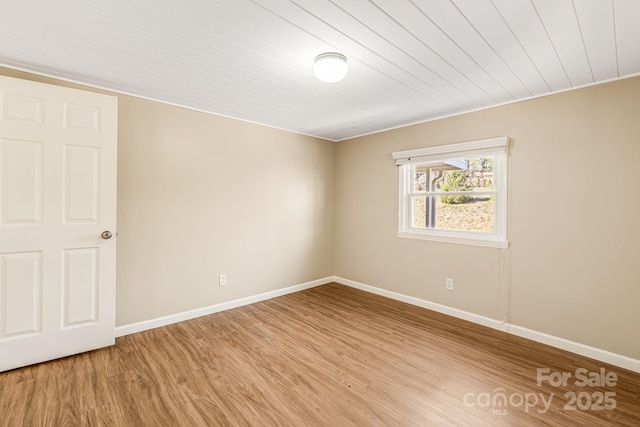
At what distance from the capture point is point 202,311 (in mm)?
3293

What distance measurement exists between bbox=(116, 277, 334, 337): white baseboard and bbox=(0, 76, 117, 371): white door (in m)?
0.28

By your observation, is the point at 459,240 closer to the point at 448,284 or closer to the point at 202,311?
the point at 448,284

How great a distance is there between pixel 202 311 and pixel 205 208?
117 centimetres

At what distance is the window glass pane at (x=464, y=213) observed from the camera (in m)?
3.15

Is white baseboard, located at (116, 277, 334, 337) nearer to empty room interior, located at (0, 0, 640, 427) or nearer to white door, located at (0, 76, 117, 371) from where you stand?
empty room interior, located at (0, 0, 640, 427)

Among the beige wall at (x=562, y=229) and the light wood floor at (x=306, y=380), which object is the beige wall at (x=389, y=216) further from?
the light wood floor at (x=306, y=380)

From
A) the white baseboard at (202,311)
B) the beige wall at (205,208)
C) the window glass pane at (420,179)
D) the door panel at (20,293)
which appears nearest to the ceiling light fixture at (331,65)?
the beige wall at (205,208)

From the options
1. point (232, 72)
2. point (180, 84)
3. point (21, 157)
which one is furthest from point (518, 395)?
point (21, 157)

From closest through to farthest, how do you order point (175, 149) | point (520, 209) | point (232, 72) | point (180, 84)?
1. point (232, 72)
2. point (180, 84)
3. point (520, 209)
4. point (175, 149)

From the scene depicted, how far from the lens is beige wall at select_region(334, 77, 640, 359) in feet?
7.54

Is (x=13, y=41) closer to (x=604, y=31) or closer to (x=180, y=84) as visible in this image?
(x=180, y=84)

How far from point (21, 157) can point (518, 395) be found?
396 cm

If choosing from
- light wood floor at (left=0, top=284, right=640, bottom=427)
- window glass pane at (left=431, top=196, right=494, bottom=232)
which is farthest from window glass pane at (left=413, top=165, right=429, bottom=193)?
light wood floor at (left=0, top=284, right=640, bottom=427)

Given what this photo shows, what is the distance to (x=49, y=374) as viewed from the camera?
2.13 metres
